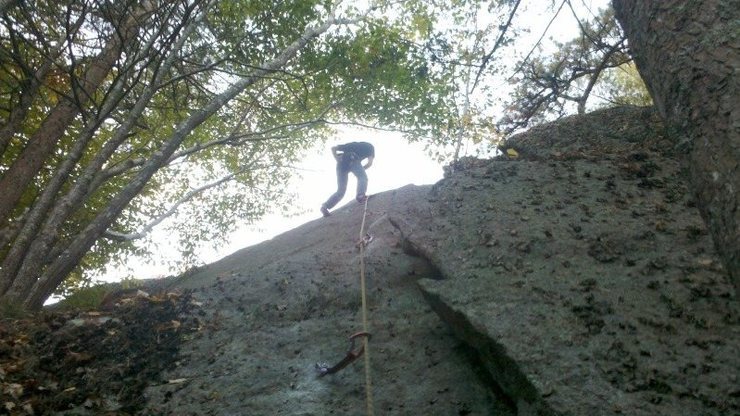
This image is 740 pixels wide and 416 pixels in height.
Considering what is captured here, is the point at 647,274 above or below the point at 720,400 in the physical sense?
above

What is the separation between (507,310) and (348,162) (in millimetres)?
6161

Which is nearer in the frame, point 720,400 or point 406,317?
point 720,400

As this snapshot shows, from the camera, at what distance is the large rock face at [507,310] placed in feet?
9.15

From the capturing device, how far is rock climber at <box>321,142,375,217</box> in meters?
9.15

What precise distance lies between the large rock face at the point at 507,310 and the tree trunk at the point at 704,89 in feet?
3.96

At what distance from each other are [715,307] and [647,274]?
0.53 m

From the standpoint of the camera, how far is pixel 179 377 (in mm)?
3701

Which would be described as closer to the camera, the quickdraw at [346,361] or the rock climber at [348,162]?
the quickdraw at [346,361]

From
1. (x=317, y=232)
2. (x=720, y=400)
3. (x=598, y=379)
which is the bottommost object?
(x=720, y=400)

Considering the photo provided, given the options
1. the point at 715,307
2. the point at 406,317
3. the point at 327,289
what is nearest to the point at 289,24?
the point at 327,289

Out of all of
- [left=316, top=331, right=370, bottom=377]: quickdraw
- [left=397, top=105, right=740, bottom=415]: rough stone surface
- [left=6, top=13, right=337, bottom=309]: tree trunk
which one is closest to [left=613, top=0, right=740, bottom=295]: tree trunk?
[left=397, top=105, right=740, bottom=415]: rough stone surface

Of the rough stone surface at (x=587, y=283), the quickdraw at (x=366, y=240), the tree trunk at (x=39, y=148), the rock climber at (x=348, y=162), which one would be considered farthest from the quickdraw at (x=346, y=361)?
Result: the rock climber at (x=348, y=162)

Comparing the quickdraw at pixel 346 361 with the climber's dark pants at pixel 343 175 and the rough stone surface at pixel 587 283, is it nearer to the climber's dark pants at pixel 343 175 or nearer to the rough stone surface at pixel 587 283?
the rough stone surface at pixel 587 283

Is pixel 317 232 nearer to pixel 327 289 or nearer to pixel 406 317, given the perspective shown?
pixel 327 289
